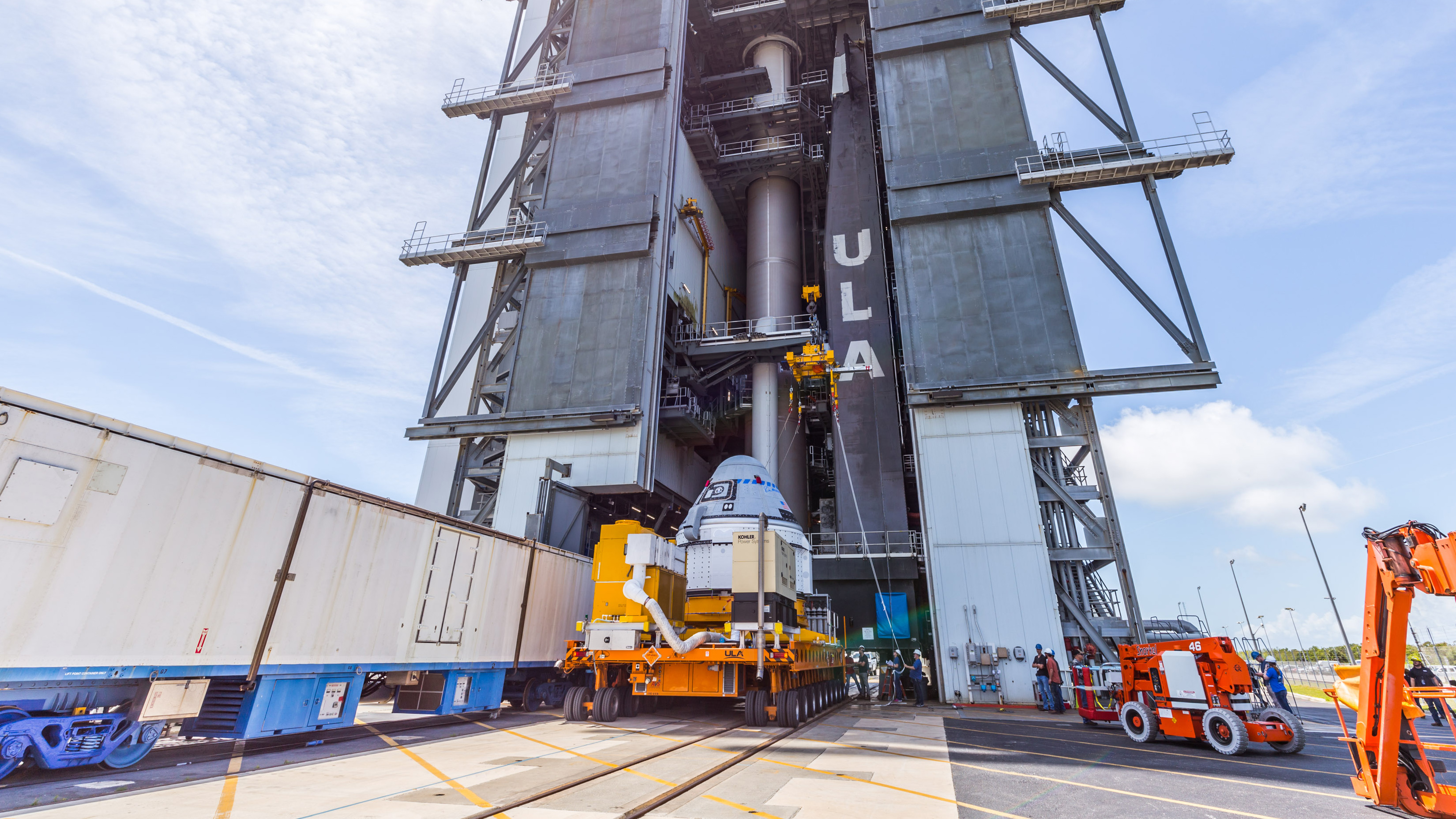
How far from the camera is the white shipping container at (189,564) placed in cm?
681

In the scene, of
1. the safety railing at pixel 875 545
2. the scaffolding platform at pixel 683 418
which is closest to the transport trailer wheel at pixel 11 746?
the scaffolding platform at pixel 683 418

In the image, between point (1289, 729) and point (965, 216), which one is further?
point (965, 216)

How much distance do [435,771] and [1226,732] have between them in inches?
515

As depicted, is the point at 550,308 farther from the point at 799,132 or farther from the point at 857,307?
the point at 799,132

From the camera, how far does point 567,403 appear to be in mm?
26500

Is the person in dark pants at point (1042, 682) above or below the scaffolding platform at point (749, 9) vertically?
below

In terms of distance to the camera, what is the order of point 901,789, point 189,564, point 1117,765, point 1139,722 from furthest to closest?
point 1139,722 → point 1117,765 → point 189,564 → point 901,789

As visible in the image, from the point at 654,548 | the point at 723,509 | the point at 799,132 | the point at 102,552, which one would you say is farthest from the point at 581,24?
the point at 102,552

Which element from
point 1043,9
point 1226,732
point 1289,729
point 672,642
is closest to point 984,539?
point 1226,732

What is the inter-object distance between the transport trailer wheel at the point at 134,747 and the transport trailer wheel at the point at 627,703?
8142 millimetres

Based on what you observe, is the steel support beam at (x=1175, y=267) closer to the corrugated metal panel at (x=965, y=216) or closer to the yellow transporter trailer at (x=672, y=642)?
the corrugated metal panel at (x=965, y=216)

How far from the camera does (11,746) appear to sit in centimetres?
653

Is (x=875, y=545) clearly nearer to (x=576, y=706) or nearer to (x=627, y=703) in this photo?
(x=627, y=703)

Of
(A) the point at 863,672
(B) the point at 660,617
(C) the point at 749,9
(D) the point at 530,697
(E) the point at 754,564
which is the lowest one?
(D) the point at 530,697
